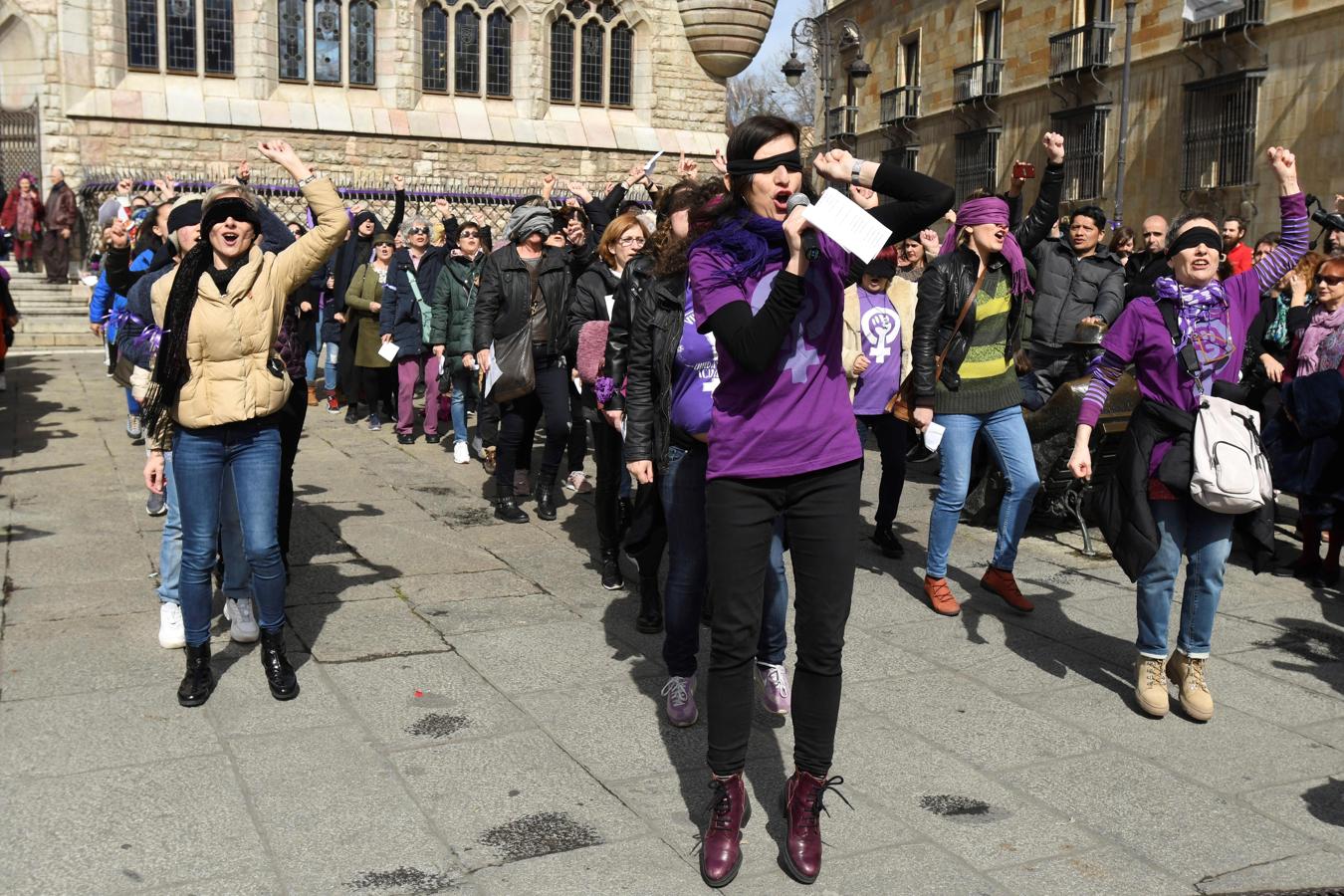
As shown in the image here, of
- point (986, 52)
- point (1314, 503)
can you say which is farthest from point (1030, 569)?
point (986, 52)

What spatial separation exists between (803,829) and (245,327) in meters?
2.74

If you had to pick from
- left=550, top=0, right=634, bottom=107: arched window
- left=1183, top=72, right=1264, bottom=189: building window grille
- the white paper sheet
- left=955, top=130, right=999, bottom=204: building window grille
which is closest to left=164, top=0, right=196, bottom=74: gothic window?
left=550, top=0, right=634, bottom=107: arched window

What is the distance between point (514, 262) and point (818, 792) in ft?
18.5

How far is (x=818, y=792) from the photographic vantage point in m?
3.58

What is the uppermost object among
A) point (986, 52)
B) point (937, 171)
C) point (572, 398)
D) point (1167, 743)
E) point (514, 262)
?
point (986, 52)

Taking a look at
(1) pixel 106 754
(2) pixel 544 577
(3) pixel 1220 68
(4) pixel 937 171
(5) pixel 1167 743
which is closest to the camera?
(1) pixel 106 754

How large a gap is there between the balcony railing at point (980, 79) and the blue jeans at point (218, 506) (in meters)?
30.0

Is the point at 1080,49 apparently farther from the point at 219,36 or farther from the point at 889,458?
the point at 889,458

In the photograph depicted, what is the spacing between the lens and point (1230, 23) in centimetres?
2375

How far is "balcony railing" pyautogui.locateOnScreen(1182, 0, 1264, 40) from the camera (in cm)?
2309

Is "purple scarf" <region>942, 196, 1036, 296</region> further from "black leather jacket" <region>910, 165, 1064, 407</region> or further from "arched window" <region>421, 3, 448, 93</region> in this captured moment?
"arched window" <region>421, 3, 448, 93</region>

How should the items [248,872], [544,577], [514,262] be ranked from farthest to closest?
[514,262] → [544,577] → [248,872]

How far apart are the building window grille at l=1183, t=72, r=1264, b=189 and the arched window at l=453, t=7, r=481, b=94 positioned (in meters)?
14.5

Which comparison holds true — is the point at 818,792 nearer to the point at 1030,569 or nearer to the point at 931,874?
the point at 931,874
